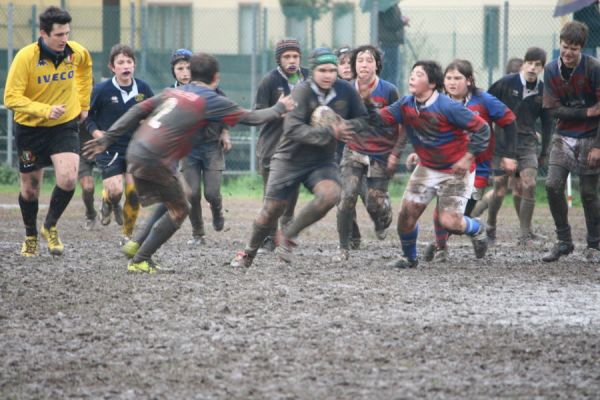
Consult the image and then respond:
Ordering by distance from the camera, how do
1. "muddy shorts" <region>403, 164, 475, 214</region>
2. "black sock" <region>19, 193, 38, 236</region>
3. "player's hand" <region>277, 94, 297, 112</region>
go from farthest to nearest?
"black sock" <region>19, 193, 38, 236</region>
"muddy shorts" <region>403, 164, 475, 214</region>
"player's hand" <region>277, 94, 297, 112</region>

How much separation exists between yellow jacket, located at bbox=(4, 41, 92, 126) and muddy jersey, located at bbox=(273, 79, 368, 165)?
2.10 m

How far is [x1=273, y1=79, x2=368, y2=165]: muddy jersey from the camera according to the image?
28.9 ft

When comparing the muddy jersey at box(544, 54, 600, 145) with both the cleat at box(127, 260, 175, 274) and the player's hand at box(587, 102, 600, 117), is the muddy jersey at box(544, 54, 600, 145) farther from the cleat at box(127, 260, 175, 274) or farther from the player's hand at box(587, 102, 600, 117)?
the cleat at box(127, 260, 175, 274)

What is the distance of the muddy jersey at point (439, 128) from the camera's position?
9.20 metres

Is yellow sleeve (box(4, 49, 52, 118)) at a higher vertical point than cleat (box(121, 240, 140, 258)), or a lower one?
higher

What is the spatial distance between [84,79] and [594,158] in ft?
14.8

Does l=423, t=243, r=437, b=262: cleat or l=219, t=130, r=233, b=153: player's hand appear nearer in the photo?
l=423, t=243, r=437, b=262: cleat

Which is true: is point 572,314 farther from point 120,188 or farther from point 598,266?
point 120,188

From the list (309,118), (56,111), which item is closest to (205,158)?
(56,111)

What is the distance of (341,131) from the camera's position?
884 centimetres

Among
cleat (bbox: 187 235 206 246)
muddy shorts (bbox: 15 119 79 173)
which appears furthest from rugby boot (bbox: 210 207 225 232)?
muddy shorts (bbox: 15 119 79 173)

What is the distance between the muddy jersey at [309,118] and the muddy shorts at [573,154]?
79.5 inches

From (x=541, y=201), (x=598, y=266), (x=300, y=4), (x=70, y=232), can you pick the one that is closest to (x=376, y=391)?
(x=598, y=266)

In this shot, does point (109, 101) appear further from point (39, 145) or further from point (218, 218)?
point (218, 218)
